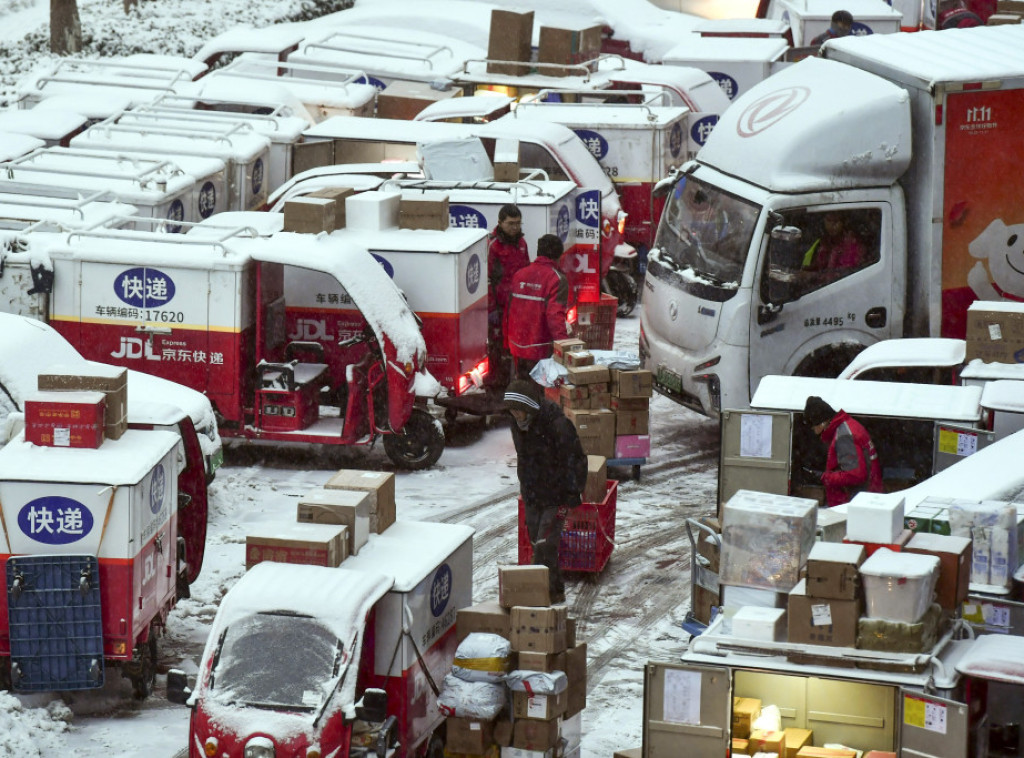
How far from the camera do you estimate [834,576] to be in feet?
26.2

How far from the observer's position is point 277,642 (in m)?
8.19

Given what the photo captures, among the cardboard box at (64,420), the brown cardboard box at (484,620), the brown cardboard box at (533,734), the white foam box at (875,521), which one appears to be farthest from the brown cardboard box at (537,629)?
the cardboard box at (64,420)

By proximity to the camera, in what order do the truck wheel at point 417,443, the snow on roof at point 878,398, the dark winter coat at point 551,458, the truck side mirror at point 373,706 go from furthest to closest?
the truck wheel at point 417,443 < the snow on roof at point 878,398 < the dark winter coat at point 551,458 < the truck side mirror at point 373,706

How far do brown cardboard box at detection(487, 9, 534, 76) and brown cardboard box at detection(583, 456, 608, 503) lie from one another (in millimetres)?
11233

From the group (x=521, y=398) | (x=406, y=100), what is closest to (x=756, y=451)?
(x=521, y=398)

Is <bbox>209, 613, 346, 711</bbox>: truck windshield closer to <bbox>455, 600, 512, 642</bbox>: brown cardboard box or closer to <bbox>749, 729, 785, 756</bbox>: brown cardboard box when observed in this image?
<bbox>455, 600, 512, 642</bbox>: brown cardboard box

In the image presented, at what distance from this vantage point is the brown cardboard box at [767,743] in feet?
26.8

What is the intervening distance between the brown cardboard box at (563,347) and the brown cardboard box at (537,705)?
18.1ft

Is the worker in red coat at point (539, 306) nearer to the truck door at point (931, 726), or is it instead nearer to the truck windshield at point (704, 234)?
the truck windshield at point (704, 234)

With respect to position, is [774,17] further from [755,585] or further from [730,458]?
[755,585]

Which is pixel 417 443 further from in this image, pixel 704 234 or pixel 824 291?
pixel 824 291

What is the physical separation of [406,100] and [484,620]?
45.7ft

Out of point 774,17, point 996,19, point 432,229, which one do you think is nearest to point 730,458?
point 432,229

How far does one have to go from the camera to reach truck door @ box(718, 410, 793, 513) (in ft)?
37.0
